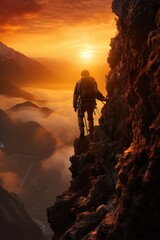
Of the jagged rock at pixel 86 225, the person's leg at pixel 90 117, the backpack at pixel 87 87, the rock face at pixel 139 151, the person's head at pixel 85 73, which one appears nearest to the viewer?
the rock face at pixel 139 151

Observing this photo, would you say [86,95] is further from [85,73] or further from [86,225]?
[86,225]

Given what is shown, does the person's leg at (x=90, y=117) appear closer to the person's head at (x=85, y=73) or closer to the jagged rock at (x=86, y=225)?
the person's head at (x=85, y=73)

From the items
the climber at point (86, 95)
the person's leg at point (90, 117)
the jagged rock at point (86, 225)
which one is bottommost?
the jagged rock at point (86, 225)

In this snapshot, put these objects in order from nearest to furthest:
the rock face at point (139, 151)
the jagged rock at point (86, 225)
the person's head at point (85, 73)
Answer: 1. the rock face at point (139, 151)
2. the jagged rock at point (86, 225)
3. the person's head at point (85, 73)

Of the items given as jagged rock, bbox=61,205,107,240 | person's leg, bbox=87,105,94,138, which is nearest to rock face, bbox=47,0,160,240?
jagged rock, bbox=61,205,107,240

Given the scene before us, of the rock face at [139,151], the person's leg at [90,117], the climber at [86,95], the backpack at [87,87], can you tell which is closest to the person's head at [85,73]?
the climber at [86,95]

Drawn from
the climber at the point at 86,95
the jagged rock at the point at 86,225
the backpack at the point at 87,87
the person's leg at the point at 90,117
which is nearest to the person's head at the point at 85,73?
the climber at the point at 86,95

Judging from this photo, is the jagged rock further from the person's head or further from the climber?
the person's head

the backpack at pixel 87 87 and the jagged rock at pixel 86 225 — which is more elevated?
the backpack at pixel 87 87

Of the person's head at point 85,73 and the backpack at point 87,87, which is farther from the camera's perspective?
the person's head at point 85,73

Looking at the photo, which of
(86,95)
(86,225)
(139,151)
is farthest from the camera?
(86,95)

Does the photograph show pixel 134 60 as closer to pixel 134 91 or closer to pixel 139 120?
pixel 134 91

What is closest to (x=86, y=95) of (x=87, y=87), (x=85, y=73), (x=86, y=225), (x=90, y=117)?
(x=87, y=87)

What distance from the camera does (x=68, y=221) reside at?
79.4ft
